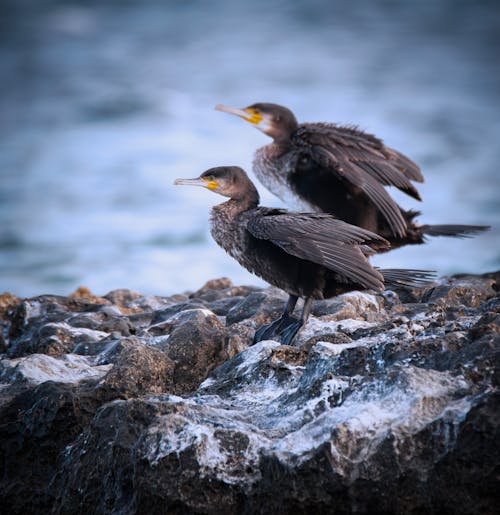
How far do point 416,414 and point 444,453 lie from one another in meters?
0.17

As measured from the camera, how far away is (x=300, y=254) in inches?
181

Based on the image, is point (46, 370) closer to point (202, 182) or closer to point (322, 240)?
point (322, 240)

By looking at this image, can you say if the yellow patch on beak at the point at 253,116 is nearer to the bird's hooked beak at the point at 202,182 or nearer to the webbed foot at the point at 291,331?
the bird's hooked beak at the point at 202,182

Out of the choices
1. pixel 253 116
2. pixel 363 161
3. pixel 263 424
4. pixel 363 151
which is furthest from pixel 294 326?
pixel 253 116

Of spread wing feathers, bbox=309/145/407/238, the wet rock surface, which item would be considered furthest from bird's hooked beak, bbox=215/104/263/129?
the wet rock surface

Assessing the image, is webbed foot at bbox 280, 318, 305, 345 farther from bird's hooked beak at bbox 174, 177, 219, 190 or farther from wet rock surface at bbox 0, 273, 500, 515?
bird's hooked beak at bbox 174, 177, 219, 190

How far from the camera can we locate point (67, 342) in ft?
16.0

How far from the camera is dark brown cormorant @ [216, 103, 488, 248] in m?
6.15

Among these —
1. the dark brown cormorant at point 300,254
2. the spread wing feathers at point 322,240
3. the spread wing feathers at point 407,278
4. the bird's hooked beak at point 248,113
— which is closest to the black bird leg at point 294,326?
the dark brown cormorant at point 300,254

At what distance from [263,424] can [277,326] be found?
63.9 inches

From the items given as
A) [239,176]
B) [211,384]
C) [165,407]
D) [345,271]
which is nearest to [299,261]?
[345,271]

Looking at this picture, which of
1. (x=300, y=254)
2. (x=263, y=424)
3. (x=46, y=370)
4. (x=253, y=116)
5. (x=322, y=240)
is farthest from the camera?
(x=253, y=116)

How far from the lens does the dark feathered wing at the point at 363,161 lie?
6.12 m

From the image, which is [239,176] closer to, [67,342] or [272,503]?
[67,342]
